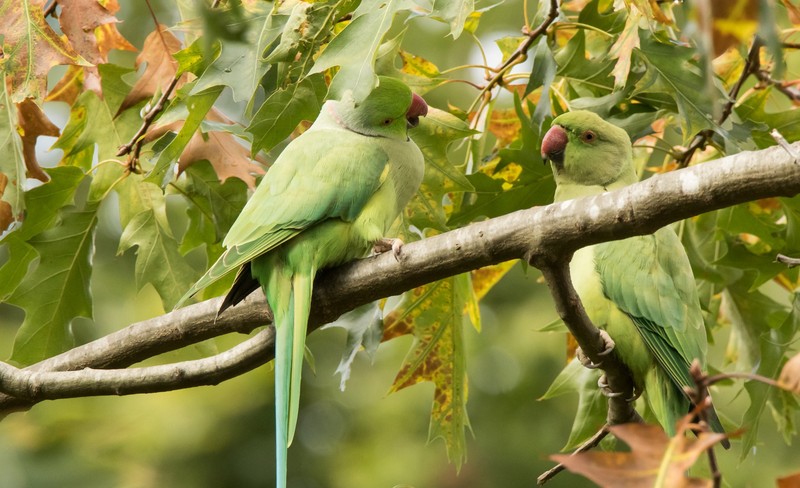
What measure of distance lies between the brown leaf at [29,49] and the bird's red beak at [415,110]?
→ 3.05ft

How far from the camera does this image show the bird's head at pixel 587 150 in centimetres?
282

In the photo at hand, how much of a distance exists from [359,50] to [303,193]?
0.57 meters

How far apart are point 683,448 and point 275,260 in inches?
54.9

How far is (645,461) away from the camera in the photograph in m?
1.17

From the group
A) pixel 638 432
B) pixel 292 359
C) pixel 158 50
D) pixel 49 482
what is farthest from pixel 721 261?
pixel 49 482

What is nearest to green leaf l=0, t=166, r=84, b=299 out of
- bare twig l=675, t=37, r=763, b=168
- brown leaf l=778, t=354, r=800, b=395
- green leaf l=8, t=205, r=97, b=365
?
green leaf l=8, t=205, r=97, b=365

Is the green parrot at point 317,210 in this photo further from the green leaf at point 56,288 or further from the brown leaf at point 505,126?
the green leaf at point 56,288

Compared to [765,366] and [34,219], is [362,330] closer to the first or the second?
[34,219]

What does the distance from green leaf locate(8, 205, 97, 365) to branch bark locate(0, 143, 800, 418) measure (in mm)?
406

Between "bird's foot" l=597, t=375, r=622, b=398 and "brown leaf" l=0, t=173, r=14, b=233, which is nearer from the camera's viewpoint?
"bird's foot" l=597, t=375, r=622, b=398

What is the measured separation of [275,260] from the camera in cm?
235

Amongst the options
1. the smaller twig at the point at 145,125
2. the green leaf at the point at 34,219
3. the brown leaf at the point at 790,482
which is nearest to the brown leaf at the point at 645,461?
the brown leaf at the point at 790,482

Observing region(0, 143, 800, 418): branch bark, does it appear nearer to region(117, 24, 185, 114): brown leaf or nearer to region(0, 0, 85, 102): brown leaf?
region(0, 0, 85, 102): brown leaf

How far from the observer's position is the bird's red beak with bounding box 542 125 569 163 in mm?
2760
